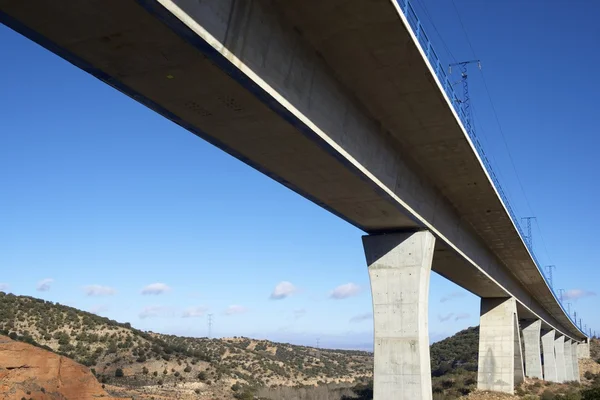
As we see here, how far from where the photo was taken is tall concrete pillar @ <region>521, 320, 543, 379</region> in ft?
191

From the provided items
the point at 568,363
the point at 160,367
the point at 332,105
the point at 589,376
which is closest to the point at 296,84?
the point at 332,105

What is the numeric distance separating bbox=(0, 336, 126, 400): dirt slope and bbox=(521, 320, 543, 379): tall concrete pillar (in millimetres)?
46320

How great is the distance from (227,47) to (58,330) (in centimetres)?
4290

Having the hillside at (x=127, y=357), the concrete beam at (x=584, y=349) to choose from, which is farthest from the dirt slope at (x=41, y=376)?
the concrete beam at (x=584, y=349)

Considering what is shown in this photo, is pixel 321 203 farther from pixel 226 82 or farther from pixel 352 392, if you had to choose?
pixel 352 392

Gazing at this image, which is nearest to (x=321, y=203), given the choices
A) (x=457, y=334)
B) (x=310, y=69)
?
(x=310, y=69)

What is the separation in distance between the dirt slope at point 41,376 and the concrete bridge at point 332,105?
1485 centimetres

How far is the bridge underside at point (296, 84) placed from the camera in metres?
7.93

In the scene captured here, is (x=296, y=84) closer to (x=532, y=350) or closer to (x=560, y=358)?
(x=532, y=350)

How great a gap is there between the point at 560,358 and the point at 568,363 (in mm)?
4676

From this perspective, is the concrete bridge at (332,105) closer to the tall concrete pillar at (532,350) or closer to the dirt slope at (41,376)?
the dirt slope at (41,376)

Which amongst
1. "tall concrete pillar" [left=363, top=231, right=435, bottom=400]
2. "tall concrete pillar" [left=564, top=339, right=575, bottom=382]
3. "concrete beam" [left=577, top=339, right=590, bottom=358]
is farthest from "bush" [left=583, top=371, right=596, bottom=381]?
"tall concrete pillar" [left=363, top=231, right=435, bottom=400]

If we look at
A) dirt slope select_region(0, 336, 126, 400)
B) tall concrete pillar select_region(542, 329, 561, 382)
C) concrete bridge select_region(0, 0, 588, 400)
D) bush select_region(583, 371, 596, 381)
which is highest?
concrete bridge select_region(0, 0, 588, 400)

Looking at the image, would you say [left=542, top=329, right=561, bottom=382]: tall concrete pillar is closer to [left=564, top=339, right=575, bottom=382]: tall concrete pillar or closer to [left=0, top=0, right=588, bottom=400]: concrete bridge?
[left=564, top=339, right=575, bottom=382]: tall concrete pillar
